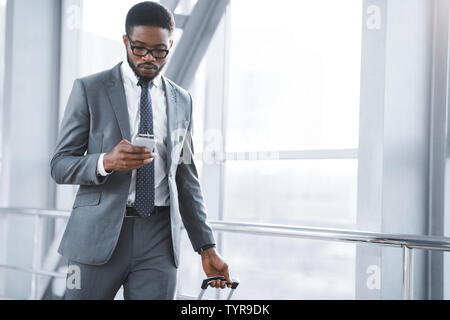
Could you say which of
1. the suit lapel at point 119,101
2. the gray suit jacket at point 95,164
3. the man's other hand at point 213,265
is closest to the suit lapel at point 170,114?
the gray suit jacket at point 95,164

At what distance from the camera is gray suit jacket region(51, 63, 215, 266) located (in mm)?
1301

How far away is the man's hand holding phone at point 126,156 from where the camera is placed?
120cm

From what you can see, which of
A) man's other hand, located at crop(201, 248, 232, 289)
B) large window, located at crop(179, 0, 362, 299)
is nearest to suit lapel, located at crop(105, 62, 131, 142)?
man's other hand, located at crop(201, 248, 232, 289)

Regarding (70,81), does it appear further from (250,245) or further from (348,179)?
(348,179)

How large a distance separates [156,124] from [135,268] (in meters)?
0.38

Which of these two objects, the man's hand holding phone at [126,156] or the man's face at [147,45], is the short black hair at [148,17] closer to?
the man's face at [147,45]

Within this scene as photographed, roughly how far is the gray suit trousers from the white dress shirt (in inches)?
2.2

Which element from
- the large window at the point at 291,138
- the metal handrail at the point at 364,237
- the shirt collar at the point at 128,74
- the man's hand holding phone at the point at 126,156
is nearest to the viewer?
the man's hand holding phone at the point at 126,156

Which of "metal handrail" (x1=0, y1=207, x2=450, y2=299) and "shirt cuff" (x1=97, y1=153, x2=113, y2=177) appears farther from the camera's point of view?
"metal handrail" (x1=0, y1=207, x2=450, y2=299)

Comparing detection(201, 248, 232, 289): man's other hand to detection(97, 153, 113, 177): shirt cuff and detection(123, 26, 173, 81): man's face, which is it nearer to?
detection(97, 153, 113, 177): shirt cuff

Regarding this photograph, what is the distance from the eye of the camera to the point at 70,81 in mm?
3883
